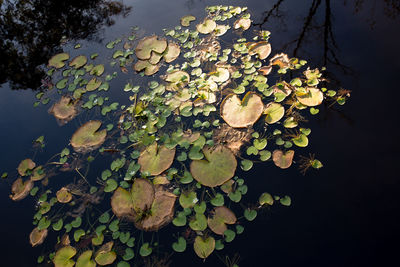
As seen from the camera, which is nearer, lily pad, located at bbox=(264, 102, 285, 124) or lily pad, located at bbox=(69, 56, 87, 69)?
lily pad, located at bbox=(264, 102, 285, 124)

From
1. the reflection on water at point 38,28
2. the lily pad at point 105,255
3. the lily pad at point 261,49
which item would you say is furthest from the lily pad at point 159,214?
the reflection on water at point 38,28

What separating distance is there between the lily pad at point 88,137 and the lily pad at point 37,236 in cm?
93

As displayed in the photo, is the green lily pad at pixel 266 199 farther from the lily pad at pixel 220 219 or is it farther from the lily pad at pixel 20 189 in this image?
the lily pad at pixel 20 189

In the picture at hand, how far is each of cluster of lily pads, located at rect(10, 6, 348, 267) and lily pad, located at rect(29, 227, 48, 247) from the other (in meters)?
0.01

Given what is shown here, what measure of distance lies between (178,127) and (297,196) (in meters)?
1.45

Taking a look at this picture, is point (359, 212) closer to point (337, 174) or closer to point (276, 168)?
point (337, 174)

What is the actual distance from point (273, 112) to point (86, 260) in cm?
228

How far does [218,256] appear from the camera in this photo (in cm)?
204

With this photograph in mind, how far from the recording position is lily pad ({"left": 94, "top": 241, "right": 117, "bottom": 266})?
2119 millimetres

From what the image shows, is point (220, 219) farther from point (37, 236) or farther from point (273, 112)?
point (37, 236)

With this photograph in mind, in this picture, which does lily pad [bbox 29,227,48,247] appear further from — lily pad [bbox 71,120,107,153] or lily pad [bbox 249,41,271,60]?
lily pad [bbox 249,41,271,60]

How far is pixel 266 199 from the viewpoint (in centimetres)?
225

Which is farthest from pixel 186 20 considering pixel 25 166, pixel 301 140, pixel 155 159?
pixel 25 166

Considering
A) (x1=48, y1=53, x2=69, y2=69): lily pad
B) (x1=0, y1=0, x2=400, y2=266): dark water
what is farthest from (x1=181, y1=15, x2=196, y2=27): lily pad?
(x1=48, y1=53, x2=69, y2=69): lily pad
